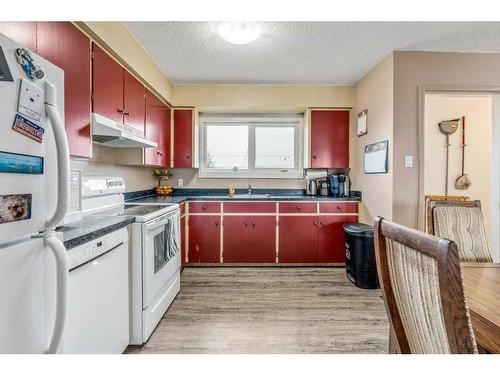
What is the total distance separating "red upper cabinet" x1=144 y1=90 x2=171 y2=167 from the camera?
290 cm

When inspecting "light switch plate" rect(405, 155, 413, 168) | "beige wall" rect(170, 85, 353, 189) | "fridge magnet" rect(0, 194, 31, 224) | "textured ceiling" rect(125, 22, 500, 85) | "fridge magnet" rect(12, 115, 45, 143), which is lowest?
"fridge magnet" rect(0, 194, 31, 224)

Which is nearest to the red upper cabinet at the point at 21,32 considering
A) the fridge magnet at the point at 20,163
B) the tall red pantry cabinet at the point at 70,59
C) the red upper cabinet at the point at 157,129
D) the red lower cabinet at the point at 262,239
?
the tall red pantry cabinet at the point at 70,59

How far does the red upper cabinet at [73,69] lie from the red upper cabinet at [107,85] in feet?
0.29

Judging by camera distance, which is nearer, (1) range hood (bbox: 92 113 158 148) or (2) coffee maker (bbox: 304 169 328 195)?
(1) range hood (bbox: 92 113 158 148)

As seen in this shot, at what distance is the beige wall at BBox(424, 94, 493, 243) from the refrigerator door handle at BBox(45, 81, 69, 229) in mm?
4317

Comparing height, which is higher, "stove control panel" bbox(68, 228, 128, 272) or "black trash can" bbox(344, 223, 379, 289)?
"stove control panel" bbox(68, 228, 128, 272)

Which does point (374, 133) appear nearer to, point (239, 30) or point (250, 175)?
point (250, 175)

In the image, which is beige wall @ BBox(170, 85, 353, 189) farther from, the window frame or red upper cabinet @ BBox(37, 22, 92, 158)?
red upper cabinet @ BBox(37, 22, 92, 158)

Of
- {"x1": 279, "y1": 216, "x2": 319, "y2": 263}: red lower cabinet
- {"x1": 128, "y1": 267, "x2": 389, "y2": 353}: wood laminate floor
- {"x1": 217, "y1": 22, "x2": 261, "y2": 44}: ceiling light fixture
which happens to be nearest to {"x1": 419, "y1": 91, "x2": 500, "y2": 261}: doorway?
{"x1": 279, "y1": 216, "x2": 319, "y2": 263}: red lower cabinet

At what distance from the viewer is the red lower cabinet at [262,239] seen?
3484mm

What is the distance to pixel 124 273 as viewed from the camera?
169cm

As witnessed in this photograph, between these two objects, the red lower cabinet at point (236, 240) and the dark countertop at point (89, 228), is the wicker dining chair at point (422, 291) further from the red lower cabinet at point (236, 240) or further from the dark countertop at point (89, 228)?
the red lower cabinet at point (236, 240)

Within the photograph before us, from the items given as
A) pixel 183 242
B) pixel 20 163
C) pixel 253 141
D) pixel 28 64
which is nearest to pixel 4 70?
pixel 28 64
